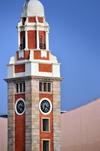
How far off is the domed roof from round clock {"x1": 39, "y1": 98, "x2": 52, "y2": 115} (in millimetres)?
8900

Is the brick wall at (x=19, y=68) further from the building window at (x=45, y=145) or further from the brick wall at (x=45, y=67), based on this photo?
the building window at (x=45, y=145)

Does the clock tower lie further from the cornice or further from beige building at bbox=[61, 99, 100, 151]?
beige building at bbox=[61, 99, 100, 151]

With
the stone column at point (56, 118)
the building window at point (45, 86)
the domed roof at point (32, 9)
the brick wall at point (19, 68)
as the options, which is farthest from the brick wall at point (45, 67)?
the domed roof at point (32, 9)

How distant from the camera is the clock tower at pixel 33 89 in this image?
7656 centimetres

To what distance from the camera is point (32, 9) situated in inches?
3093

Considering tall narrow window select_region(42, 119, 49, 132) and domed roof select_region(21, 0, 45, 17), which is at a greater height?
domed roof select_region(21, 0, 45, 17)

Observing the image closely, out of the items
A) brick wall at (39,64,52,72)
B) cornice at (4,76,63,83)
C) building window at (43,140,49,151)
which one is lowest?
building window at (43,140,49,151)

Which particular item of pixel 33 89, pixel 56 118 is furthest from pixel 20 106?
pixel 56 118

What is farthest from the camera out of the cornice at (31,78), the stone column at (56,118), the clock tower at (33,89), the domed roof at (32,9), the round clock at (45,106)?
the domed roof at (32,9)

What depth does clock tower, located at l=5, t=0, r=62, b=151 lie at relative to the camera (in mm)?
76562

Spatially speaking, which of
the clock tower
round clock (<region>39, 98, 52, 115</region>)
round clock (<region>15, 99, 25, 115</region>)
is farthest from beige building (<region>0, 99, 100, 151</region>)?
round clock (<region>15, 99, 25, 115</region>)

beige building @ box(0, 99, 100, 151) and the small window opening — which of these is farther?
beige building @ box(0, 99, 100, 151)

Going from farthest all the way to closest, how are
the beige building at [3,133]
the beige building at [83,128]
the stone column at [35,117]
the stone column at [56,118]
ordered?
the beige building at [3,133], the beige building at [83,128], the stone column at [56,118], the stone column at [35,117]

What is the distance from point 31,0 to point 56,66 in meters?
7.30
